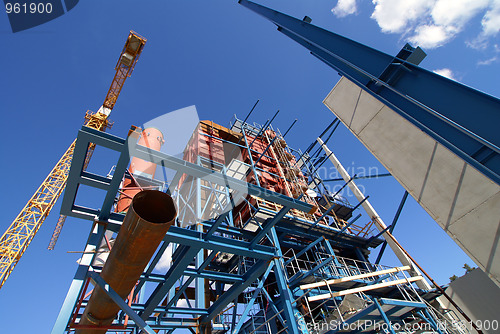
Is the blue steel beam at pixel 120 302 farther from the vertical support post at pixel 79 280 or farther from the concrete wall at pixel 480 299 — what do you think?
the concrete wall at pixel 480 299

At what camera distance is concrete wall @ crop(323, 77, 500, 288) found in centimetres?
515

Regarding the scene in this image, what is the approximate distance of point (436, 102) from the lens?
134 inches

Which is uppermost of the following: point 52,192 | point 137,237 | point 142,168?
point 52,192

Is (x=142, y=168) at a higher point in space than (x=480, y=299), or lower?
higher

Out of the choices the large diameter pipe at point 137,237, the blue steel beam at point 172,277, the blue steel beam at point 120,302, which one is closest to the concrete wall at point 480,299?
the blue steel beam at point 172,277

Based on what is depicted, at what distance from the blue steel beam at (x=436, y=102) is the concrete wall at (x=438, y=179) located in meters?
2.96

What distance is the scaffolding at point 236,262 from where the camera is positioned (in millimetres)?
5559

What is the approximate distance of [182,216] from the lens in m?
10.1

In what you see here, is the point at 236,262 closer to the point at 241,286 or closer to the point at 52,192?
the point at 241,286

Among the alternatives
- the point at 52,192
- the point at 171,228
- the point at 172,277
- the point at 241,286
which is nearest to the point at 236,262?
the point at 241,286

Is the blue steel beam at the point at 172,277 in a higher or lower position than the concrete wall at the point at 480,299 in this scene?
higher

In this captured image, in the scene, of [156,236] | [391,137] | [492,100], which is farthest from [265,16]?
[156,236]

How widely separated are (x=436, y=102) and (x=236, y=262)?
40.1ft

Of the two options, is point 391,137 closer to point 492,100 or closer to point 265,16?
point 492,100
